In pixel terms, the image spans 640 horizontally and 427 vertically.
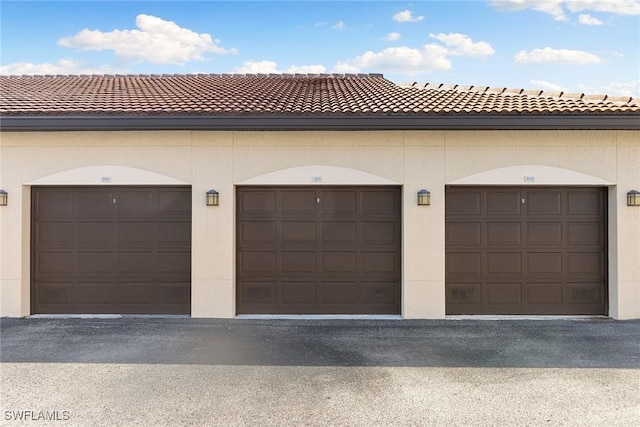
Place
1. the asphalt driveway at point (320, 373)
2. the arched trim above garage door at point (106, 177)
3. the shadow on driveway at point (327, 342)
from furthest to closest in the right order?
the arched trim above garage door at point (106, 177) < the shadow on driveway at point (327, 342) < the asphalt driveway at point (320, 373)

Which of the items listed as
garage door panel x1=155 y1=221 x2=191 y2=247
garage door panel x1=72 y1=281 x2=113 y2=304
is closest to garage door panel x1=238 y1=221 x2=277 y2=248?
garage door panel x1=155 y1=221 x2=191 y2=247

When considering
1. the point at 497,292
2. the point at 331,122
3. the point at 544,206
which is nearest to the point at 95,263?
the point at 331,122

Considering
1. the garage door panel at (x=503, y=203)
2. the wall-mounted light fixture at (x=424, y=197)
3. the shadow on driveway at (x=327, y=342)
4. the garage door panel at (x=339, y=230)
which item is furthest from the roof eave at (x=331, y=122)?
the shadow on driveway at (x=327, y=342)

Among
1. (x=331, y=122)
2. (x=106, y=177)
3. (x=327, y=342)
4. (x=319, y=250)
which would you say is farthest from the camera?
(x=319, y=250)

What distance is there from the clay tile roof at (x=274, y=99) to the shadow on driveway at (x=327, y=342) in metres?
3.53

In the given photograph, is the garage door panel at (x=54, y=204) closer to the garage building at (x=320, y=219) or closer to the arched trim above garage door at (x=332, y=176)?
the garage building at (x=320, y=219)

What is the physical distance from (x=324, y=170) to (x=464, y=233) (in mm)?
2767

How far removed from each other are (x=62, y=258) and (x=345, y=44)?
26.0ft

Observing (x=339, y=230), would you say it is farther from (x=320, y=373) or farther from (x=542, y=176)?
(x=542, y=176)

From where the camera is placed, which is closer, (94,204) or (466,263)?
(466,263)

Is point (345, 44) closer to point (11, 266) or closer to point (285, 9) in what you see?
point (285, 9)

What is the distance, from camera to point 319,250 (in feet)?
27.9

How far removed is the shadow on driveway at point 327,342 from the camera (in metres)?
5.91

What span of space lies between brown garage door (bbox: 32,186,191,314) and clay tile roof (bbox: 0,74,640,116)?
1495 millimetres
